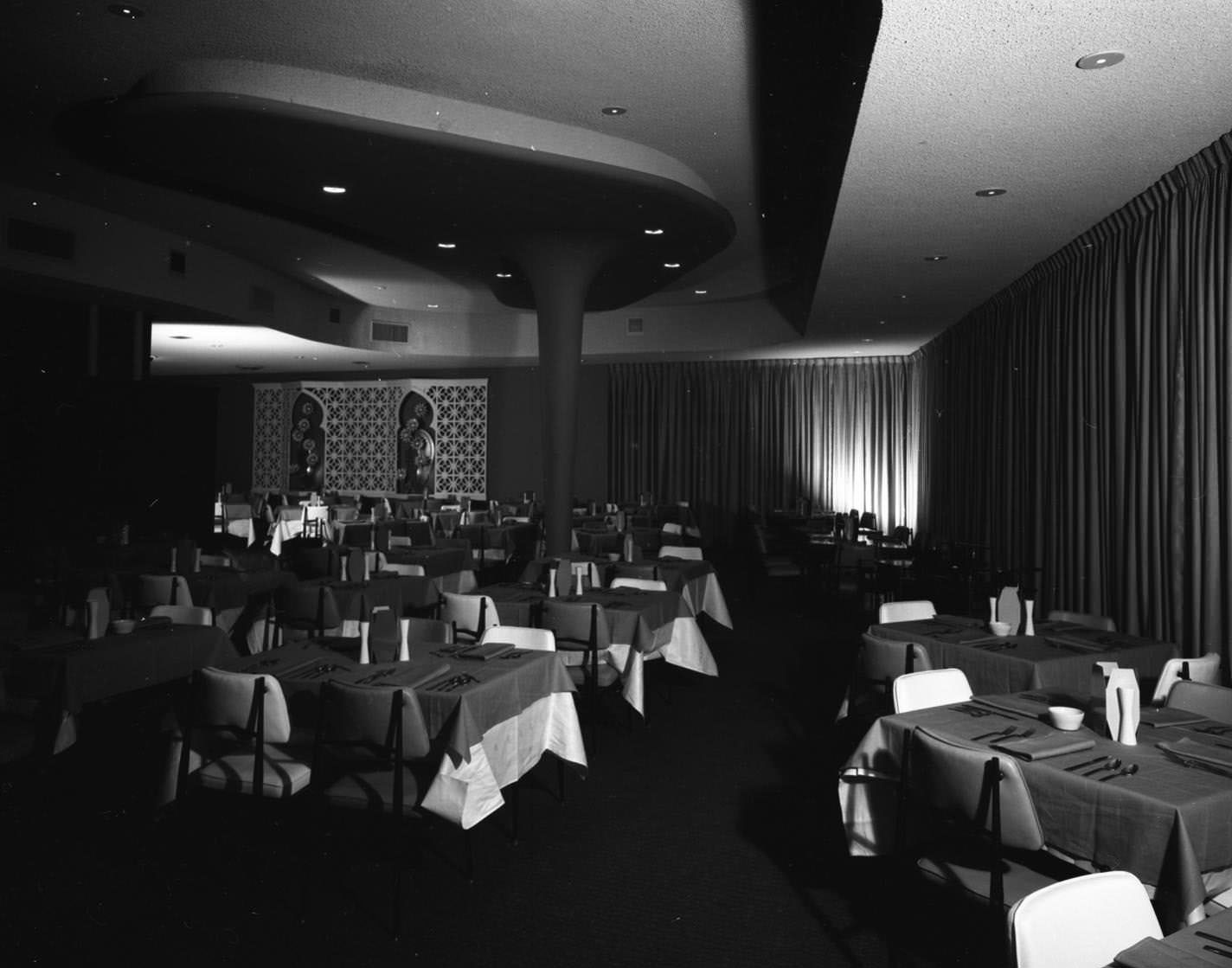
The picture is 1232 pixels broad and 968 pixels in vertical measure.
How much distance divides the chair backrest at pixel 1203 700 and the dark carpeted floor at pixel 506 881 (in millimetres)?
1164

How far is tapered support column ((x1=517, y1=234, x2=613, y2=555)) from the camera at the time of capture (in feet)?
32.4

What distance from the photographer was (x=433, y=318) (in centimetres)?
1623

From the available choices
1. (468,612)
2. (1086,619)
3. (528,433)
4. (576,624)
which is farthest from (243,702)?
(528,433)

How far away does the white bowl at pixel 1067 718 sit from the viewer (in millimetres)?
3117

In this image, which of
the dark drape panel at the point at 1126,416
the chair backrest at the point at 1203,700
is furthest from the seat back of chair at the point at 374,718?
the dark drape panel at the point at 1126,416

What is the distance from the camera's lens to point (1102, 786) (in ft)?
8.53

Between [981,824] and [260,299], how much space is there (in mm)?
11847

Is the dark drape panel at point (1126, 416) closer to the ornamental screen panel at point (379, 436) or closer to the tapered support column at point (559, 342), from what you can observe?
the tapered support column at point (559, 342)

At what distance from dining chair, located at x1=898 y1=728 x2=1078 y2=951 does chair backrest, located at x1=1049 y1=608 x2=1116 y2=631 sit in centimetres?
243

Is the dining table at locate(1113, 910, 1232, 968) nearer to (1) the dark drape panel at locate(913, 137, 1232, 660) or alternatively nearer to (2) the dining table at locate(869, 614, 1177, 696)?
(2) the dining table at locate(869, 614, 1177, 696)

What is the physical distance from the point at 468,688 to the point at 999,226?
4914 mm

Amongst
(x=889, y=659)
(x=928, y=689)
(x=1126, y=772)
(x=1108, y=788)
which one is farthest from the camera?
(x=889, y=659)

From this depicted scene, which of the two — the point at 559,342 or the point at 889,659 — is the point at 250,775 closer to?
the point at 889,659

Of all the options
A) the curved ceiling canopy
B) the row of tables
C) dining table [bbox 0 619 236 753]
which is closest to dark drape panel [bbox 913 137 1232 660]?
the row of tables
